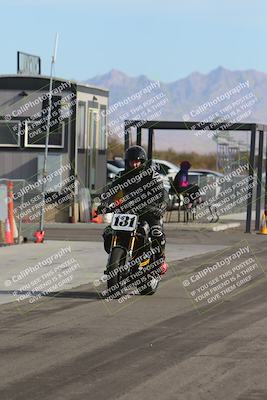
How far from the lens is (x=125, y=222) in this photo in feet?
43.2

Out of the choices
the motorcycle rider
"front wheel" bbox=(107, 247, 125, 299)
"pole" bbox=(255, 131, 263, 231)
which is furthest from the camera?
"pole" bbox=(255, 131, 263, 231)

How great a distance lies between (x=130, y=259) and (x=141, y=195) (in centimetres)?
85

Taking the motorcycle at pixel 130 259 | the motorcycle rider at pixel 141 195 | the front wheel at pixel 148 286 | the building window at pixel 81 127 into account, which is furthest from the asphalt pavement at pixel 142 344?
the building window at pixel 81 127

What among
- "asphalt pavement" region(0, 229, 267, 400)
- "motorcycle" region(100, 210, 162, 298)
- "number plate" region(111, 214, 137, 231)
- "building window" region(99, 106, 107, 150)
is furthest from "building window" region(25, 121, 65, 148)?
"number plate" region(111, 214, 137, 231)

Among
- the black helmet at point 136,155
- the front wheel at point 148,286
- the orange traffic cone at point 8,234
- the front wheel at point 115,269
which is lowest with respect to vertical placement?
the orange traffic cone at point 8,234

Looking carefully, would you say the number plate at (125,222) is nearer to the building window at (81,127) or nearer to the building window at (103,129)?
the building window at (81,127)

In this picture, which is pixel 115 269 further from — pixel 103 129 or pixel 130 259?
pixel 103 129

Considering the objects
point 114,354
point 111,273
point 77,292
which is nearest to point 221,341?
point 114,354

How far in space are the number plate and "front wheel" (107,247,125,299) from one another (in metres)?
0.26

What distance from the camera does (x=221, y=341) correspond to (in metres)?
10.1

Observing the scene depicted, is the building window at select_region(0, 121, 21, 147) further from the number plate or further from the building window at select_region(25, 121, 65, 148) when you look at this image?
the number plate

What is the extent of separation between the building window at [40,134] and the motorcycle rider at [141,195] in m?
17.0

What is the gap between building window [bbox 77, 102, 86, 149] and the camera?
31.4 meters

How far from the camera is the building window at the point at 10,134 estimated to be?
3105cm
